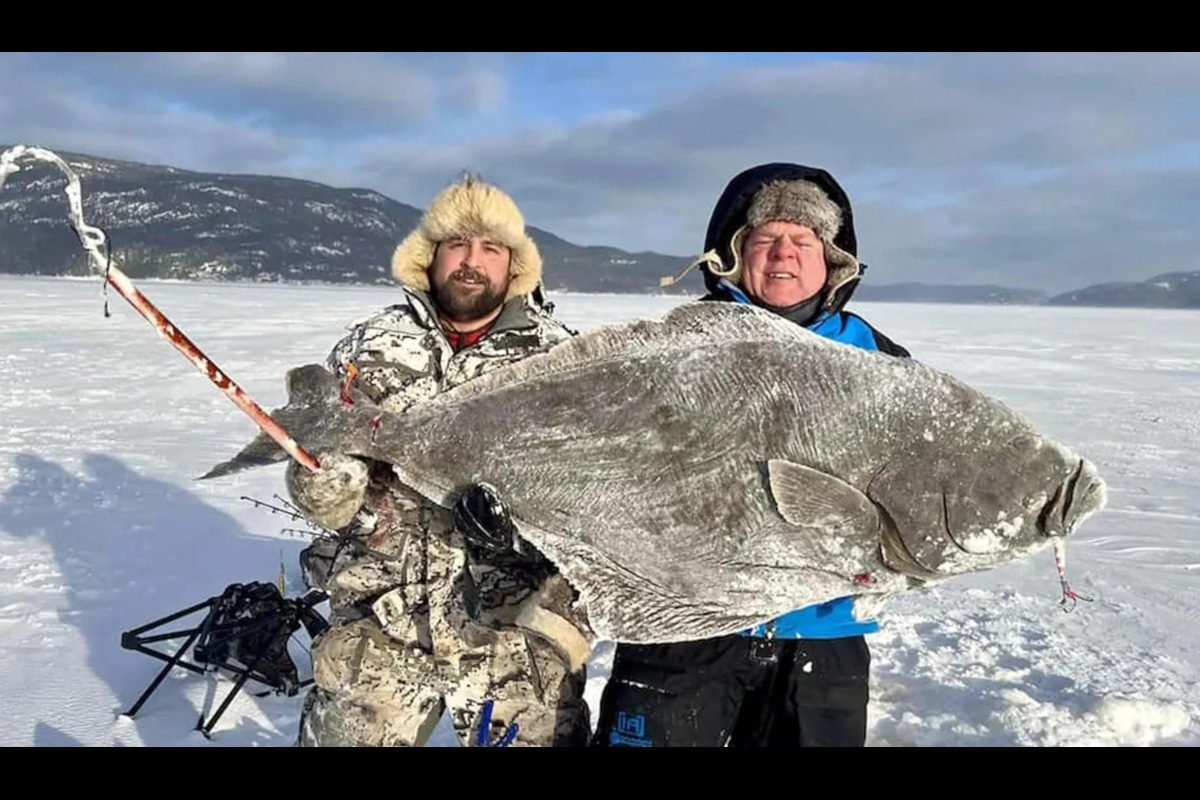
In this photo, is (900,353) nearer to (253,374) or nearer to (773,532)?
(773,532)

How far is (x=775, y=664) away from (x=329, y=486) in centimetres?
200

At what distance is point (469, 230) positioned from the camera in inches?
148

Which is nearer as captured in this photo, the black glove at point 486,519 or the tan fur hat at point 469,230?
the black glove at point 486,519

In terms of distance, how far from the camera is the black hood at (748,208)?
144 inches

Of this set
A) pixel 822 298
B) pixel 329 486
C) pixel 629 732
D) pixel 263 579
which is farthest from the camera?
pixel 263 579

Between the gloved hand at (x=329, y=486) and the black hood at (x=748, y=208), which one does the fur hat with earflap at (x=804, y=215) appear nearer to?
the black hood at (x=748, y=208)

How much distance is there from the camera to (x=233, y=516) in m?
8.33

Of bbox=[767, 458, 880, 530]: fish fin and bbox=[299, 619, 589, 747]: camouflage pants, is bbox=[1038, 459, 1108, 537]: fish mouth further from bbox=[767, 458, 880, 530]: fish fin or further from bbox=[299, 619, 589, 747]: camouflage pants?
bbox=[299, 619, 589, 747]: camouflage pants

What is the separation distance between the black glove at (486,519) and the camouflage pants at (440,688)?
0.78m

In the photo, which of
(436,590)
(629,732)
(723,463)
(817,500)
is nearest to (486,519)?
(436,590)

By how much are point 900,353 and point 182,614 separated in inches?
181

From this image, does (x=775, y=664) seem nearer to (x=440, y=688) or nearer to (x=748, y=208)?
(x=440, y=688)

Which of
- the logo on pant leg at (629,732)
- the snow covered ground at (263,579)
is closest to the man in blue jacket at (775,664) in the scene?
the logo on pant leg at (629,732)

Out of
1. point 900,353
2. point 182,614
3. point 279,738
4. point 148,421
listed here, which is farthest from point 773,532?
point 148,421
